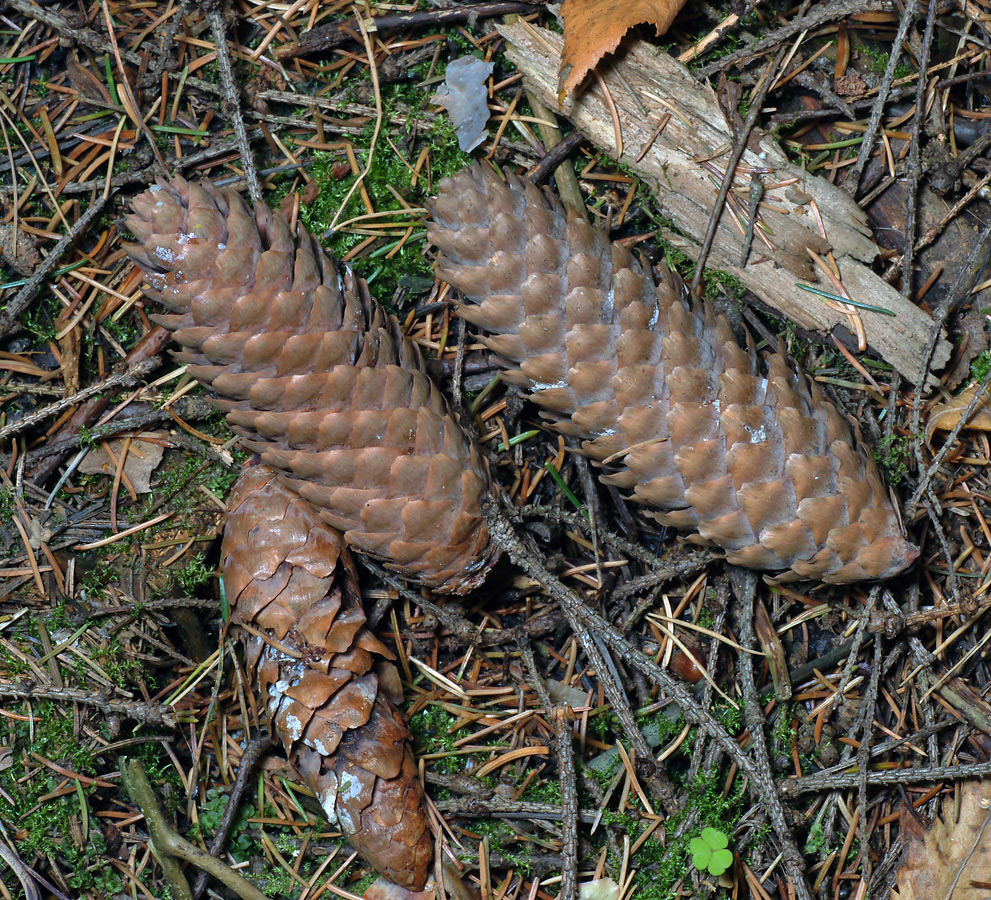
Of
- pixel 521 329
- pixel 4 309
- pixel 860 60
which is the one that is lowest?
pixel 4 309

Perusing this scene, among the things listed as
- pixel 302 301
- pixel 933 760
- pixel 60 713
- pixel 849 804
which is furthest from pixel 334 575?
pixel 933 760

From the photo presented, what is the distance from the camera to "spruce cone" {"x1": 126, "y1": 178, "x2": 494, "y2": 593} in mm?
1784

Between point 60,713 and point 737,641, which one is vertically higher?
point 737,641

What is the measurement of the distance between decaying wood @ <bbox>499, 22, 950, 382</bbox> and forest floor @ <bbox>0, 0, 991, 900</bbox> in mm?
77

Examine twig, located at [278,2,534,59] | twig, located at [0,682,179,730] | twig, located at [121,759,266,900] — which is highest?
twig, located at [278,2,534,59]

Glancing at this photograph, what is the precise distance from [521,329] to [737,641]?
1.04 metres

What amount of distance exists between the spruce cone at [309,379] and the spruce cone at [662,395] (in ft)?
0.95

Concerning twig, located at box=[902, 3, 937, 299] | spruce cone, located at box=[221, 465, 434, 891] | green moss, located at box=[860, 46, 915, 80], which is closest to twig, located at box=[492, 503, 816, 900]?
spruce cone, located at box=[221, 465, 434, 891]

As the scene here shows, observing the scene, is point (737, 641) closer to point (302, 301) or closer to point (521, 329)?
point (521, 329)

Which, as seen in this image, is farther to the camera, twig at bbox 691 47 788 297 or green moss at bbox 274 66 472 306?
green moss at bbox 274 66 472 306

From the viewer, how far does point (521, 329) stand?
190cm

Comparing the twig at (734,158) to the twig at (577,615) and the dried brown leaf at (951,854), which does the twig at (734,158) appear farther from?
the dried brown leaf at (951,854)

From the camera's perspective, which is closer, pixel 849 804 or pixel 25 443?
pixel 849 804

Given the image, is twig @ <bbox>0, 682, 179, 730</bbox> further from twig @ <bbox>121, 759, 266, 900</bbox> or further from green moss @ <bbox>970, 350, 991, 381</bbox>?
green moss @ <bbox>970, 350, 991, 381</bbox>
